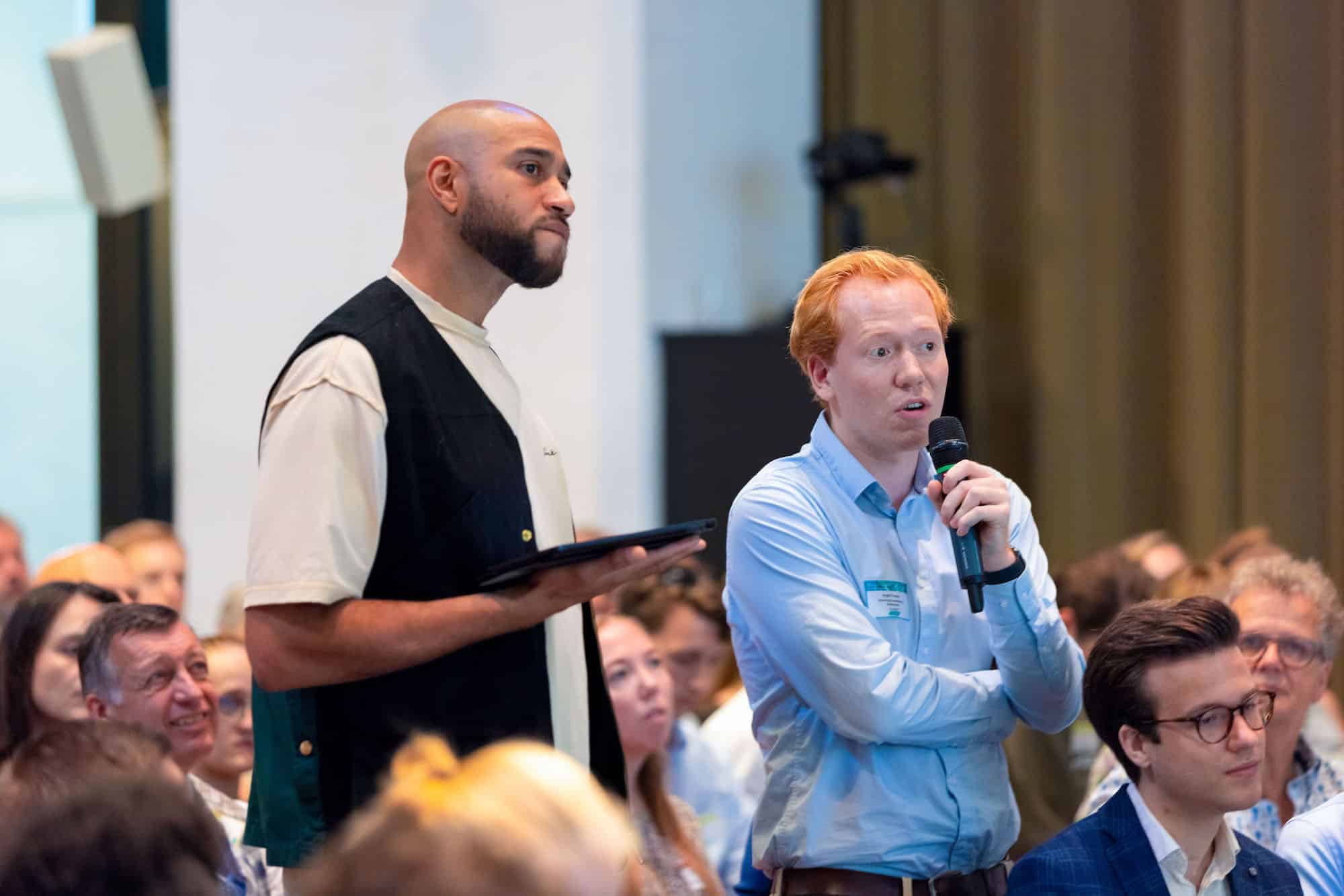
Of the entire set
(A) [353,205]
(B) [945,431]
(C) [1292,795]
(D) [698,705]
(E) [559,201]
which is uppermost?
(A) [353,205]

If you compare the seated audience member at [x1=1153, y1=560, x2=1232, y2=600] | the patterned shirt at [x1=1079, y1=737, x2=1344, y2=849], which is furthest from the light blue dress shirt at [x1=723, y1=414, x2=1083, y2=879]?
the seated audience member at [x1=1153, y1=560, x2=1232, y2=600]

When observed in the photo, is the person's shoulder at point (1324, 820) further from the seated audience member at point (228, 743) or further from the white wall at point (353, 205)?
the white wall at point (353, 205)

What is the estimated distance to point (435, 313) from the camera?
1.98m

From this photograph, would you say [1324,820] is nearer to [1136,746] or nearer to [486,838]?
[1136,746]

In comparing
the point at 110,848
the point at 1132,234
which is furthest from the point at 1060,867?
the point at 1132,234

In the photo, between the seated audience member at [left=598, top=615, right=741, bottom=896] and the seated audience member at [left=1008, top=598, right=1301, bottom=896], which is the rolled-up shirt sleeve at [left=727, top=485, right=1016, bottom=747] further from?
the seated audience member at [left=598, top=615, right=741, bottom=896]

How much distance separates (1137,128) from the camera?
5703mm

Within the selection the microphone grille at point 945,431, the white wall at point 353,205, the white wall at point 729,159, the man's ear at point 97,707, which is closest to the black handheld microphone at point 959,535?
the microphone grille at point 945,431

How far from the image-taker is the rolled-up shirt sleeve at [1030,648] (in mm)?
1961

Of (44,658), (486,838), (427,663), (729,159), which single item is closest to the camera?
(486,838)

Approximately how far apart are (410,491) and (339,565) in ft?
0.39

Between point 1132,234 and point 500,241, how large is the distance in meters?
4.16

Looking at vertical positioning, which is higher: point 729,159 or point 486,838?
point 729,159

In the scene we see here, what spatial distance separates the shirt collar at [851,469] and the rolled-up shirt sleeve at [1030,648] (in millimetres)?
174
